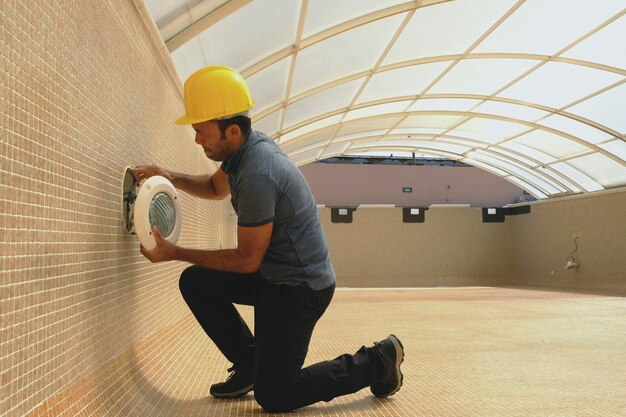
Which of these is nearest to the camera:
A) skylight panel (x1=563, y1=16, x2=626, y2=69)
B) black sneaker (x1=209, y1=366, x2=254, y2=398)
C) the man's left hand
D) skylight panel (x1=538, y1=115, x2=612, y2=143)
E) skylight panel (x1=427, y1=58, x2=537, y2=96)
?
the man's left hand

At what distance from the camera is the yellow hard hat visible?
3.22m

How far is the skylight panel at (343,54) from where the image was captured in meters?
9.94

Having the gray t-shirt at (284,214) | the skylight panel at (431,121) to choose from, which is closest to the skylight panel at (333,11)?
the gray t-shirt at (284,214)

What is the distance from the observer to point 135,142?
3947mm

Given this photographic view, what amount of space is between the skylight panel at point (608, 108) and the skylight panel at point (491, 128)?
2.56m

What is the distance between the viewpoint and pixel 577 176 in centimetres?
1836

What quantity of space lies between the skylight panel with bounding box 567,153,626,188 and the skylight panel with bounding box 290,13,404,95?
8.94 m

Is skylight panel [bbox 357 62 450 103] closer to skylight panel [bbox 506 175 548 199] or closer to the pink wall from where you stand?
skylight panel [bbox 506 175 548 199]

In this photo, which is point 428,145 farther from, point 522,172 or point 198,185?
point 198,185

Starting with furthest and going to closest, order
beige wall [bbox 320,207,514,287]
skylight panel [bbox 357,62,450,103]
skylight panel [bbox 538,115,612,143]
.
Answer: beige wall [bbox 320,207,514,287] → skylight panel [bbox 538,115,612,143] → skylight panel [bbox 357,62,450,103]

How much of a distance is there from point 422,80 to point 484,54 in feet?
6.48

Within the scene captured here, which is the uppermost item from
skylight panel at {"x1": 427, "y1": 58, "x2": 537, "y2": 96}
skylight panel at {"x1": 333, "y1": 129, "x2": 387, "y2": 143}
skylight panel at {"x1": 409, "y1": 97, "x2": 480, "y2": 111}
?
skylight panel at {"x1": 427, "y1": 58, "x2": 537, "y2": 96}

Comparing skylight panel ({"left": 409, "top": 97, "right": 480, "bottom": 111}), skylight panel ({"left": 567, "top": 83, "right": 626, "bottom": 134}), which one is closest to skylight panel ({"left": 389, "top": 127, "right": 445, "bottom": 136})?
skylight panel ({"left": 409, "top": 97, "right": 480, "bottom": 111})

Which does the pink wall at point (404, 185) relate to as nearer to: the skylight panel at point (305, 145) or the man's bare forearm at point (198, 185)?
the skylight panel at point (305, 145)
